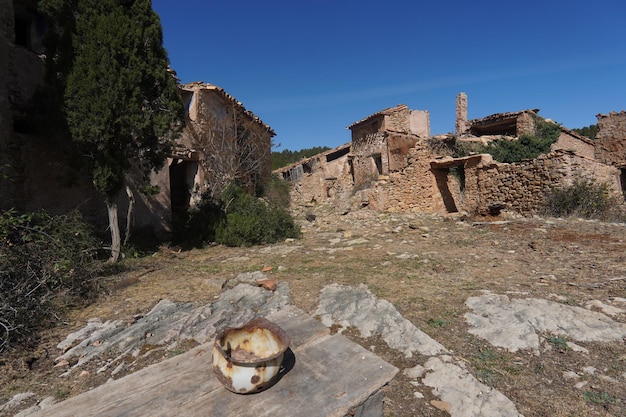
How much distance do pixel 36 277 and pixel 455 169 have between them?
10971 millimetres

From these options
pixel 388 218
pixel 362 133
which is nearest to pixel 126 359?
pixel 388 218

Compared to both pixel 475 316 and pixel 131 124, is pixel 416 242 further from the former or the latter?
pixel 131 124

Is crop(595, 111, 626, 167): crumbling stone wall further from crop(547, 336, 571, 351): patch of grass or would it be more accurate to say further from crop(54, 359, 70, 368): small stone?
crop(54, 359, 70, 368): small stone

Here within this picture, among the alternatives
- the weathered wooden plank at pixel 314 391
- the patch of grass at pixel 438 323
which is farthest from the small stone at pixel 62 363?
the patch of grass at pixel 438 323

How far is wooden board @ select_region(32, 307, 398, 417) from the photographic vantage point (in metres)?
1.40

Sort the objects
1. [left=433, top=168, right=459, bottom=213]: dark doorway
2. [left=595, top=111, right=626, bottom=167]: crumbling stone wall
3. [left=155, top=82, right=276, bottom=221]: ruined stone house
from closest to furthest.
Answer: [left=155, top=82, right=276, bottom=221]: ruined stone house < [left=433, top=168, right=459, bottom=213]: dark doorway < [left=595, top=111, right=626, bottom=167]: crumbling stone wall

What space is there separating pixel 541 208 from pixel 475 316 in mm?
7054

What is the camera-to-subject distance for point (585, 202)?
8164 mm

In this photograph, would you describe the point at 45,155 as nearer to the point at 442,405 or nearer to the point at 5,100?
the point at 5,100

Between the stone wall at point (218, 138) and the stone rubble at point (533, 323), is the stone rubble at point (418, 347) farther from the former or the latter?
the stone wall at point (218, 138)

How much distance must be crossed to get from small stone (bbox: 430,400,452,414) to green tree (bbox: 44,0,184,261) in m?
6.10

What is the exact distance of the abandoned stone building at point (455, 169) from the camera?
884 centimetres

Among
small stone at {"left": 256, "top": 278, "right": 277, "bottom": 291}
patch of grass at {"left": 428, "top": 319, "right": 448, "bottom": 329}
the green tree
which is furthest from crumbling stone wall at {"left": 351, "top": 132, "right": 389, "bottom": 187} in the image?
patch of grass at {"left": 428, "top": 319, "right": 448, "bottom": 329}

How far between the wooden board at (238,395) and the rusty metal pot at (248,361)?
2.2 inches
